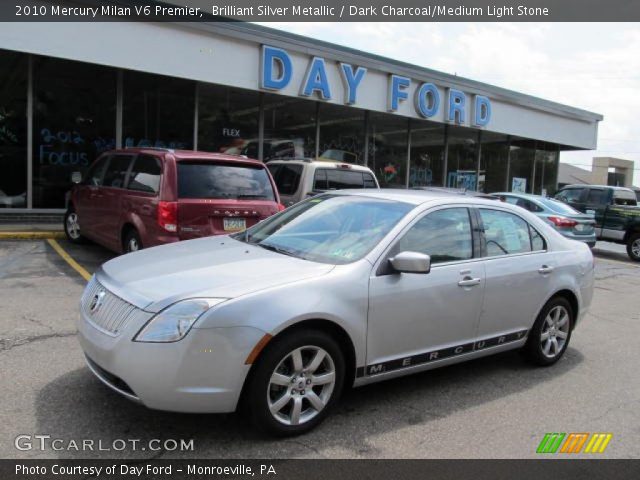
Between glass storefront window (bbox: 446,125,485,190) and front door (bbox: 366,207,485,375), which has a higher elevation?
glass storefront window (bbox: 446,125,485,190)

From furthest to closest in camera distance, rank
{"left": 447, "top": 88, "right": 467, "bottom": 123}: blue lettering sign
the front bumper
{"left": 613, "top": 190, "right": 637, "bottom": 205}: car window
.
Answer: {"left": 447, "top": 88, "right": 467, "bottom": 123}: blue lettering sign < {"left": 613, "top": 190, "right": 637, "bottom": 205}: car window < the front bumper

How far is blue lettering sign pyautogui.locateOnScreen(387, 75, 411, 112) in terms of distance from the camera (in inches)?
634

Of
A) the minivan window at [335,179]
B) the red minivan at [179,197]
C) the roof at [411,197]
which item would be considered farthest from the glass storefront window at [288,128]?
the roof at [411,197]

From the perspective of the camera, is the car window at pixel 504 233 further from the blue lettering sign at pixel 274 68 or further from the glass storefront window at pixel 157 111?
the glass storefront window at pixel 157 111

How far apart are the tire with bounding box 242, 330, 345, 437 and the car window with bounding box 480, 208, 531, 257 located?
6.07 ft

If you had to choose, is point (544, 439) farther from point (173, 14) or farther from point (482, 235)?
point (173, 14)

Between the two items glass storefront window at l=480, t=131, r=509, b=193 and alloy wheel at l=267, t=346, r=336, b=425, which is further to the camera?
glass storefront window at l=480, t=131, r=509, b=193

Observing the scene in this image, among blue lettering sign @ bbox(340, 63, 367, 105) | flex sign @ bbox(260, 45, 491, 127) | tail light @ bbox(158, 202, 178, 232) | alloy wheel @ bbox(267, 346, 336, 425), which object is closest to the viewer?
alloy wheel @ bbox(267, 346, 336, 425)

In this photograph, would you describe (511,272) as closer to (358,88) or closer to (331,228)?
(331,228)

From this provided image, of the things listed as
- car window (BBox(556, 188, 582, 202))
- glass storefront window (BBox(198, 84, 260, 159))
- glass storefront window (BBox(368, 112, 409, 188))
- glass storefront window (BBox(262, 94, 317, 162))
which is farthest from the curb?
car window (BBox(556, 188, 582, 202))

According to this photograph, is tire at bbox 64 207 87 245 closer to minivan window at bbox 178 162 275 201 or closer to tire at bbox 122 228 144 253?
tire at bbox 122 228 144 253

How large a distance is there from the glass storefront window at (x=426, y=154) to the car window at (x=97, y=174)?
39.7 feet

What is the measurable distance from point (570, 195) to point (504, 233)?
42.3 feet

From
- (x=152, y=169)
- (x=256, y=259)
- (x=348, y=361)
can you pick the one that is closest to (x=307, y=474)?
(x=348, y=361)
